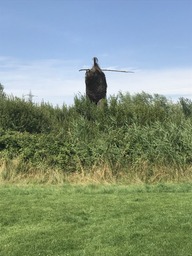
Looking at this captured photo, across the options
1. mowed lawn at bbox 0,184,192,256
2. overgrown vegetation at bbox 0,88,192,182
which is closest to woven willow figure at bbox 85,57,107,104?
overgrown vegetation at bbox 0,88,192,182

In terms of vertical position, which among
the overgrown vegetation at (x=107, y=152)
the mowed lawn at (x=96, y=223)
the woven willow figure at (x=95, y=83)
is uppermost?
the woven willow figure at (x=95, y=83)

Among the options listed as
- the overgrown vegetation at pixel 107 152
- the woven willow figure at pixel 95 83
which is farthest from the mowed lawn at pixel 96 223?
the woven willow figure at pixel 95 83

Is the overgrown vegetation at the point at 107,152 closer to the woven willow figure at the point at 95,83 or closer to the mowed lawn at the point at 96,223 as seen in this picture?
the mowed lawn at the point at 96,223

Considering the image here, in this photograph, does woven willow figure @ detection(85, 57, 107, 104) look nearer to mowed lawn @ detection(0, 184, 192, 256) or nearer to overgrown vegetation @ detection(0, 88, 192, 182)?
overgrown vegetation @ detection(0, 88, 192, 182)

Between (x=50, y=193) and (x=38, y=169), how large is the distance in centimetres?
342

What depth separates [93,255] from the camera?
509 cm

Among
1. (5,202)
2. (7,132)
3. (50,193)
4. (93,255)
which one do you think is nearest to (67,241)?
(93,255)

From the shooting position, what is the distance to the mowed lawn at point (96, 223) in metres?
5.31

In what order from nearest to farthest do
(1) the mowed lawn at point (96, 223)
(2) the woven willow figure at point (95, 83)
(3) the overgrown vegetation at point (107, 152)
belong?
1. (1) the mowed lawn at point (96, 223)
2. (3) the overgrown vegetation at point (107, 152)
3. (2) the woven willow figure at point (95, 83)

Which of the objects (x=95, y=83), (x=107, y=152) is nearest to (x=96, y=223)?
(x=107, y=152)

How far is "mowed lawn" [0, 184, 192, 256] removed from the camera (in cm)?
531

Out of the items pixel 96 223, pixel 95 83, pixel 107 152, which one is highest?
pixel 95 83

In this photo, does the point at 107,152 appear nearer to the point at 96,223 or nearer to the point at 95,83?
the point at 96,223

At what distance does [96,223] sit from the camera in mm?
6461
